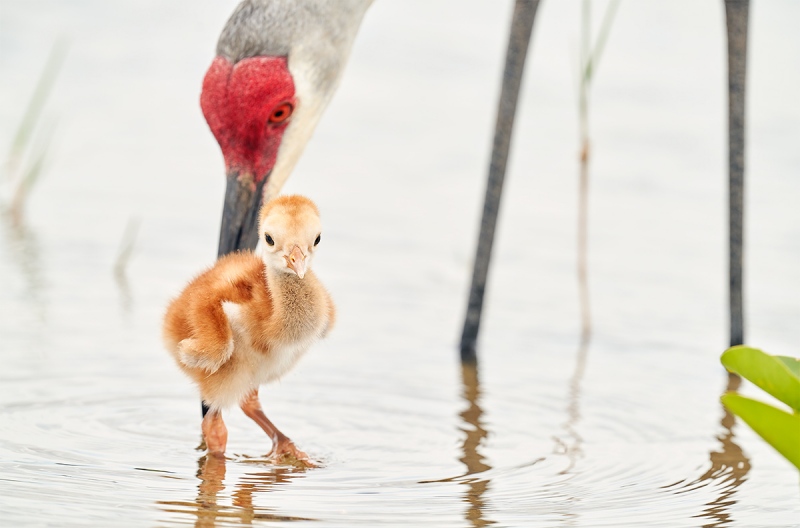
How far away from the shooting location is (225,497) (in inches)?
113

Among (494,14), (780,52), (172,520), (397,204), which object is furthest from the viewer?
(494,14)

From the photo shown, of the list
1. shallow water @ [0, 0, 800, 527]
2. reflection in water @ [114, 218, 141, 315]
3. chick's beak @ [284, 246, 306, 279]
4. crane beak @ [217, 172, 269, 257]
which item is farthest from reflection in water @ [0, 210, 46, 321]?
chick's beak @ [284, 246, 306, 279]

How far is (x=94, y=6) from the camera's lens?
10.5 metres

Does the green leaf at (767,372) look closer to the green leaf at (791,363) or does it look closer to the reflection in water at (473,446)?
the green leaf at (791,363)

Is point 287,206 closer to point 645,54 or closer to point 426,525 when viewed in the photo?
point 426,525

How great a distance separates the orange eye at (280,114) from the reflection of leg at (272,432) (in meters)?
1.00

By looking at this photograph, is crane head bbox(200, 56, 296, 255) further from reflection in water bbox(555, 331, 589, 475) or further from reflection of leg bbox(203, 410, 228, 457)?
reflection in water bbox(555, 331, 589, 475)

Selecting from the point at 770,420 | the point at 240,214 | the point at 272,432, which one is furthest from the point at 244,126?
the point at 770,420

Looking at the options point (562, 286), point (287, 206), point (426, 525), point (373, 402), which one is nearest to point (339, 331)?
point (373, 402)

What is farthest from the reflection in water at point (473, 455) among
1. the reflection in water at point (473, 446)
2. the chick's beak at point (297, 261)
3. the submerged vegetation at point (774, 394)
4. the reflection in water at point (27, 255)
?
the reflection in water at point (27, 255)

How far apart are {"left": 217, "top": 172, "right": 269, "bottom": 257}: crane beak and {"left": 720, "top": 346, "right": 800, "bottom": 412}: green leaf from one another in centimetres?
179

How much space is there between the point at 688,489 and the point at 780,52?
794cm

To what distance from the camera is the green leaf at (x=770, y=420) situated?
89.9 inches

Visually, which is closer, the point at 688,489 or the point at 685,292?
the point at 688,489
